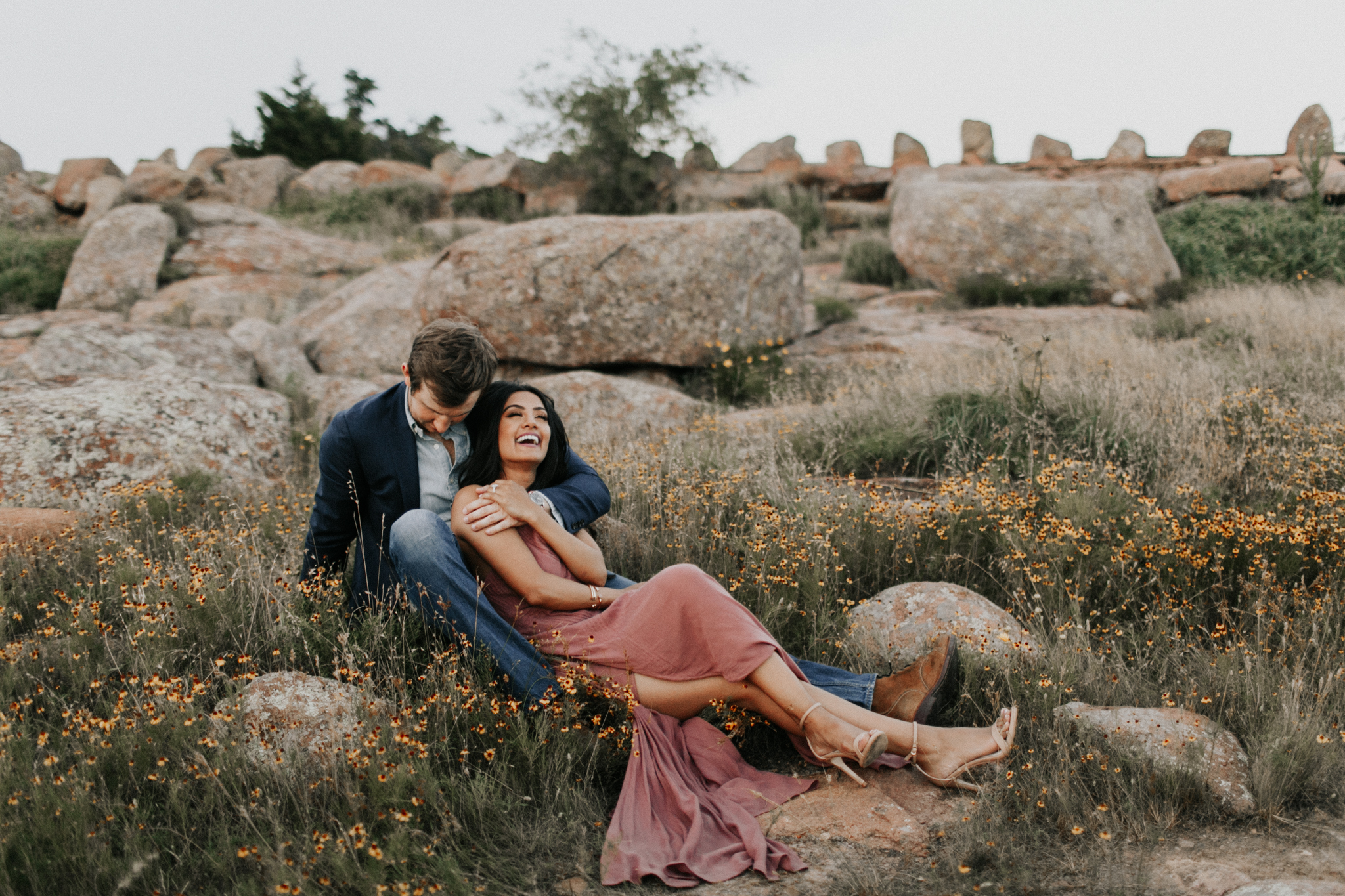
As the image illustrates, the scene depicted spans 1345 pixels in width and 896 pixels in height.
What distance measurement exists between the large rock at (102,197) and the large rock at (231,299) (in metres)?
6.57

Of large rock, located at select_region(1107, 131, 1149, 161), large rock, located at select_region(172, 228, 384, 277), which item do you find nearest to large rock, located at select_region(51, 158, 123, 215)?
large rock, located at select_region(172, 228, 384, 277)

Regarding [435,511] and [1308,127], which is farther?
[1308,127]

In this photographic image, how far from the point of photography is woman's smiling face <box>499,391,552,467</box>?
136 inches

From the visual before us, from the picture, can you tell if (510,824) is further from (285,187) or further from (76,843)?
(285,187)

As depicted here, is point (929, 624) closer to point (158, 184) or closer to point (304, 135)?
point (158, 184)

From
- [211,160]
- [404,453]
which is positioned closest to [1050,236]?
[404,453]

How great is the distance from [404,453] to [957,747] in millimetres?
2344

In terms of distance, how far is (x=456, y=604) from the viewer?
3.14 meters

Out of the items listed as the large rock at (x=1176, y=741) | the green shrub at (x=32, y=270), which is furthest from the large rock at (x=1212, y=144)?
the green shrub at (x=32, y=270)

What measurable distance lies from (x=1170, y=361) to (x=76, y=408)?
764cm

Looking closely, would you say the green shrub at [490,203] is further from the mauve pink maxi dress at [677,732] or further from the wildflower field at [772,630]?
the mauve pink maxi dress at [677,732]

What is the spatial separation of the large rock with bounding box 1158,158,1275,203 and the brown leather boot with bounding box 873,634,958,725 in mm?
14095

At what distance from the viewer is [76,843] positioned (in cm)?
221

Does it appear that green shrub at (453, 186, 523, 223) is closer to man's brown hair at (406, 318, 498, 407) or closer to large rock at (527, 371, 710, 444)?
large rock at (527, 371, 710, 444)
